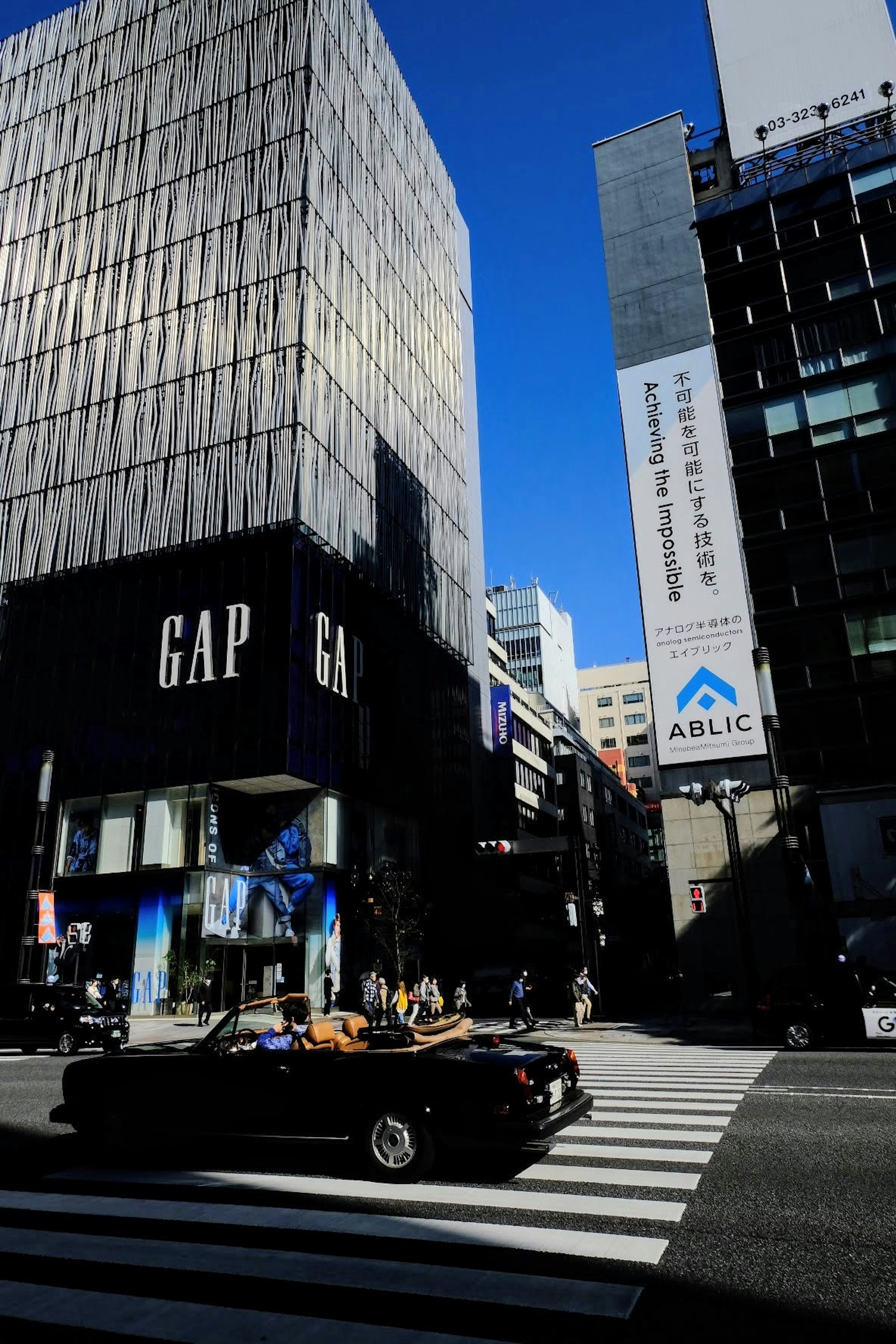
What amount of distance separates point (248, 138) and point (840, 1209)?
55719mm

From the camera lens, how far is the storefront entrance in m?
38.3

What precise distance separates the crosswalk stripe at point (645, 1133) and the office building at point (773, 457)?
21223 millimetres

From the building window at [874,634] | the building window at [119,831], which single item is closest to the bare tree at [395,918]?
the building window at [119,831]

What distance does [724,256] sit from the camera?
121 ft

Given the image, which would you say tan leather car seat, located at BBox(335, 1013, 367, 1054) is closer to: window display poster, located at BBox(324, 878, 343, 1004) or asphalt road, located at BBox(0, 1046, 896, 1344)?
asphalt road, located at BBox(0, 1046, 896, 1344)

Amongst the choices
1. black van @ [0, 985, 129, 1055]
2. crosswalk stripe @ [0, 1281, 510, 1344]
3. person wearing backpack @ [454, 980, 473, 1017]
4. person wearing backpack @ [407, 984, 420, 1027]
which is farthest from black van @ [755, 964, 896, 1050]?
black van @ [0, 985, 129, 1055]

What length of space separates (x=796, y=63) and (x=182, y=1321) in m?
51.0

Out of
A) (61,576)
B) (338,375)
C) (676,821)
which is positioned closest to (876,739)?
(676,821)

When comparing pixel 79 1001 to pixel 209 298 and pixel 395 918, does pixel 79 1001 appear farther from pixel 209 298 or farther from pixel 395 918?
pixel 209 298

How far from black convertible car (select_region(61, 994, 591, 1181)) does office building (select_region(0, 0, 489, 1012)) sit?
2722 cm

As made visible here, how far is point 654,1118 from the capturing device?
981 centimetres

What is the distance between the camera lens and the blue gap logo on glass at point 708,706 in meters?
29.9

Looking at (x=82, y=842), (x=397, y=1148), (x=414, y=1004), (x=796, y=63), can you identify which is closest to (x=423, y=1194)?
(x=397, y=1148)

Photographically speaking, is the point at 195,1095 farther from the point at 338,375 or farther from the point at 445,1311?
the point at 338,375
